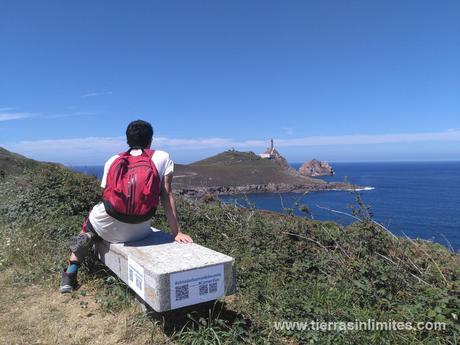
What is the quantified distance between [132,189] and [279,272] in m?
2.10

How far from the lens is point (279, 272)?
168 inches

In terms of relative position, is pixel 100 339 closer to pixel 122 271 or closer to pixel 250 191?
pixel 122 271

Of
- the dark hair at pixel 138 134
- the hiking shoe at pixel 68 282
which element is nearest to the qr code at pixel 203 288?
the dark hair at pixel 138 134

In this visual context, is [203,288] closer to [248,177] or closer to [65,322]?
[65,322]

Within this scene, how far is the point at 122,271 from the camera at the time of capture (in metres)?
3.37

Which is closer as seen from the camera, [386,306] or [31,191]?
[386,306]

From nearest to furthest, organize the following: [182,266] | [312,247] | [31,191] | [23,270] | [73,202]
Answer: [182,266] → [23,270] → [312,247] → [73,202] → [31,191]

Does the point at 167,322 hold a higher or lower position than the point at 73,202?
lower

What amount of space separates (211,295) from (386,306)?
5.47ft

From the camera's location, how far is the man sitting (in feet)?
10.5

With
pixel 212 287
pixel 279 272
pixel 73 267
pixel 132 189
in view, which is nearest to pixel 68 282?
pixel 73 267

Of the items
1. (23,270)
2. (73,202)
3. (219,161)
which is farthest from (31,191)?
(219,161)

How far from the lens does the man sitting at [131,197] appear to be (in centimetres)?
321

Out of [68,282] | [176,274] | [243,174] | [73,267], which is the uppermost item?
[176,274]
